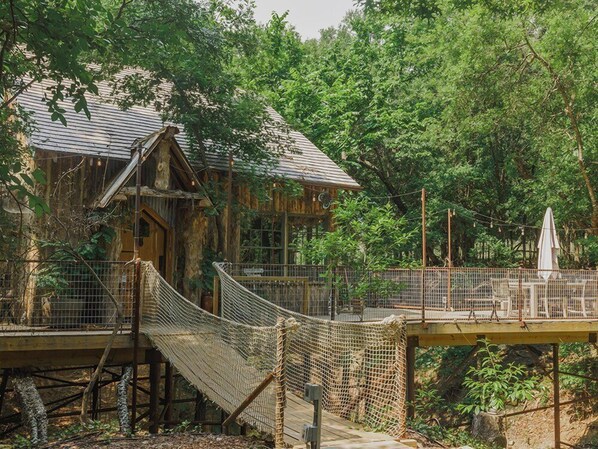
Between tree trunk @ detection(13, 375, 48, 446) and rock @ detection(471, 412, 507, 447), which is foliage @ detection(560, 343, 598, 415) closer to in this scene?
rock @ detection(471, 412, 507, 447)

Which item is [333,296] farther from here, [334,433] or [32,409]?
[334,433]

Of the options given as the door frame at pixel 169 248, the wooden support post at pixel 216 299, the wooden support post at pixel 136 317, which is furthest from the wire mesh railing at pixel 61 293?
the door frame at pixel 169 248

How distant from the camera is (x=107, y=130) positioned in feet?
44.1

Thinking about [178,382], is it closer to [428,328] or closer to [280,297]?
[280,297]

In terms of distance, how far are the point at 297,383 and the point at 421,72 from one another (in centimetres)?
1939

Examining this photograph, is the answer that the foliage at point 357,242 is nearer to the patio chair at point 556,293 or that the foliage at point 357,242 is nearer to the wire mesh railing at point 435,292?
the wire mesh railing at point 435,292

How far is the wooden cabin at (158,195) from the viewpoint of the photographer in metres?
11.9

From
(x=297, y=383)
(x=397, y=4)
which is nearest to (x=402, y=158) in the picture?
(x=397, y=4)

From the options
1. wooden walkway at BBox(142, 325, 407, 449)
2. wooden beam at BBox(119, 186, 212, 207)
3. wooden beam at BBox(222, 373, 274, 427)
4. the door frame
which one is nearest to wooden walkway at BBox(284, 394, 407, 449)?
wooden walkway at BBox(142, 325, 407, 449)

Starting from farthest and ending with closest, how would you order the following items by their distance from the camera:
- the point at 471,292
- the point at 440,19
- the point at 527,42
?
the point at 440,19, the point at 527,42, the point at 471,292

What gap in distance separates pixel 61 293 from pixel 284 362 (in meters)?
5.89

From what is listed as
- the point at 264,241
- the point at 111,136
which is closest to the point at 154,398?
the point at 111,136

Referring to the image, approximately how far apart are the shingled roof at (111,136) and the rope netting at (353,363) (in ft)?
16.5

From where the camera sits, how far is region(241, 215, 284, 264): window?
15156 mm
